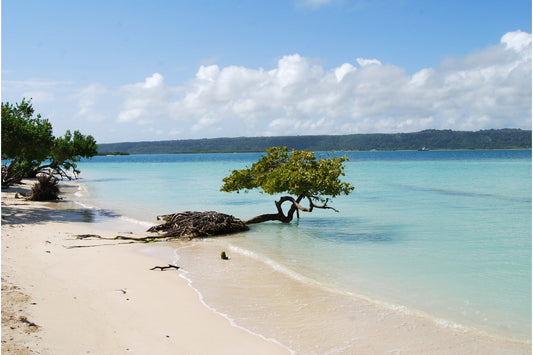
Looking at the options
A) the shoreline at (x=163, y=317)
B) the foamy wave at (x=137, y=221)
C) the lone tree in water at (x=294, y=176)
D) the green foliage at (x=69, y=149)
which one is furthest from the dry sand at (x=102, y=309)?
the green foliage at (x=69, y=149)

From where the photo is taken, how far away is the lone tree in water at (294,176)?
554 inches

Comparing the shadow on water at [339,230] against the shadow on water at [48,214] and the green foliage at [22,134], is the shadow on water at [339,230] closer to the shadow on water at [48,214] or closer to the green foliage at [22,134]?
the shadow on water at [48,214]

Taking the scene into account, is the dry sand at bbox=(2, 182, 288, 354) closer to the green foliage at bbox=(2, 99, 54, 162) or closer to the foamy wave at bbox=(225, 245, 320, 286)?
→ the foamy wave at bbox=(225, 245, 320, 286)

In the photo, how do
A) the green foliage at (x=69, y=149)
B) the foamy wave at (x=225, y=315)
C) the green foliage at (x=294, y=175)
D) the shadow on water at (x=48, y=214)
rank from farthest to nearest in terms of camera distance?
the green foliage at (x=69, y=149) < the shadow on water at (x=48, y=214) < the green foliage at (x=294, y=175) < the foamy wave at (x=225, y=315)

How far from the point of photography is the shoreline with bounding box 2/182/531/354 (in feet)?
18.2

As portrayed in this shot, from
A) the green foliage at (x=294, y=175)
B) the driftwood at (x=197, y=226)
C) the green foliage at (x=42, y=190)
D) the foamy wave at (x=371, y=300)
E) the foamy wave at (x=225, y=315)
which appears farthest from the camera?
the green foliage at (x=42, y=190)

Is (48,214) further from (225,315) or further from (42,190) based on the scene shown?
(225,315)

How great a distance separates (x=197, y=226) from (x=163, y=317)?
7.06m

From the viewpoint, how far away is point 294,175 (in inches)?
549

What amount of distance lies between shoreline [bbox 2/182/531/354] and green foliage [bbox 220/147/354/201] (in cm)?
476

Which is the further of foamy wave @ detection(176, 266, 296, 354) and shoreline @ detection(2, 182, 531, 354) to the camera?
foamy wave @ detection(176, 266, 296, 354)

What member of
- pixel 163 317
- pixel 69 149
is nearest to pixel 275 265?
pixel 163 317

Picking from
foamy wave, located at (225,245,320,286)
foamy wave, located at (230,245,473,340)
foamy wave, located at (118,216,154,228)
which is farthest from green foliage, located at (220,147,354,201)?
foamy wave, located at (230,245,473,340)

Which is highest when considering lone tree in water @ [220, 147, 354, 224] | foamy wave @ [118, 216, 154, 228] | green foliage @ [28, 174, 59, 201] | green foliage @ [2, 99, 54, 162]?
green foliage @ [2, 99, 54, 162]
